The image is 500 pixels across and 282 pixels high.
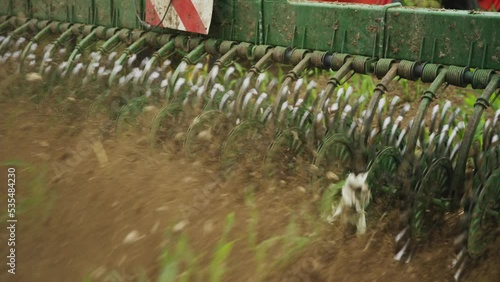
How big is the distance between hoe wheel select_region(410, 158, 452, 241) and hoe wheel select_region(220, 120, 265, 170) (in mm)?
702

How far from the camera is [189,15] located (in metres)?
3.80

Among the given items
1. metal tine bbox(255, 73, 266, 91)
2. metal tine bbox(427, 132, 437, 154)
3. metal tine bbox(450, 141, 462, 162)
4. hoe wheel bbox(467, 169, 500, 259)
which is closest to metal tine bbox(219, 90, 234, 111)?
metal tine bbox(255, 73, 266, 91)

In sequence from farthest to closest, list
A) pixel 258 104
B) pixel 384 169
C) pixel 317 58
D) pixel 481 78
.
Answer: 1. pixel 317 58
2. pixel 258 104
3. pixel 481 78
4. pixel 384 169

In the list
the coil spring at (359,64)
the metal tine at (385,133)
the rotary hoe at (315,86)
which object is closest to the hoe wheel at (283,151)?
the rotary hoe at (315,86)

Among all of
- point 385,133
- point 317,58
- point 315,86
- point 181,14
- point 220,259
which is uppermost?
point 181,14

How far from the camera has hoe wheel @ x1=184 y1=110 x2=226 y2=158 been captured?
317cm

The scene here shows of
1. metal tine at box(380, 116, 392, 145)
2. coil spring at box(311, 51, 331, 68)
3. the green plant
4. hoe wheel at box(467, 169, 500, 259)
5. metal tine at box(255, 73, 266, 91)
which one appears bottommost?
the green plant

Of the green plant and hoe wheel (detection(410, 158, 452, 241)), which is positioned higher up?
hoe wheel (detection(410, 158, 452, 241))

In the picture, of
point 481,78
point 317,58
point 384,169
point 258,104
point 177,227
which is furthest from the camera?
point 317,58

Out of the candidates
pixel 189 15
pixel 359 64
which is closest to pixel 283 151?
pixel 359 64

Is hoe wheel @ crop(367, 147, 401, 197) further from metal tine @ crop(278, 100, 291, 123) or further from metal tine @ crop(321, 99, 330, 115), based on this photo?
metal tine @ crop(278, 100, 291, 123)

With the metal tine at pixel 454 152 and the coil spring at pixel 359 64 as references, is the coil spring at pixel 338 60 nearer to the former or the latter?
the coil spring at pixel 359 64

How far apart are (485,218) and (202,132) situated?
1.21 meters

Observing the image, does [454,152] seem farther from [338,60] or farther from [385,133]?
[338,60]
